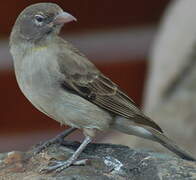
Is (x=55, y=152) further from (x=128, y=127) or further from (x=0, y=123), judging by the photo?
(x=0, y=123)

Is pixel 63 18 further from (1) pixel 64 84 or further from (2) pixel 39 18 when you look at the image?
(1) pixel 64 84

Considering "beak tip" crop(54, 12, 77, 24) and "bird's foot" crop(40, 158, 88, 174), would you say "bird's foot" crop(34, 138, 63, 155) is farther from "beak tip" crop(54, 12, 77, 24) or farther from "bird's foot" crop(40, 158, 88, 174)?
"beak tip" crop(54, 12, 77, 24)

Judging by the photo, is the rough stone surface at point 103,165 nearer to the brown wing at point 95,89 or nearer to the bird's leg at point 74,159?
the bird's leg at point 74,159

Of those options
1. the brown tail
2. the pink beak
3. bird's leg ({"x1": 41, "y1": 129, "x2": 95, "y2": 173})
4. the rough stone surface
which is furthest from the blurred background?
the rough stone surface

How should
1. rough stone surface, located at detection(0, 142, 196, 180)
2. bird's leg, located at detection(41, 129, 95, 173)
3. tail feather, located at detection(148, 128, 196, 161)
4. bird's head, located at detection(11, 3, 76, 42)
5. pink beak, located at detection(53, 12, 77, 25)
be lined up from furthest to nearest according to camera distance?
1. tail feather, located at detection(148, 128, 196, 161)
2. bird's head, located at detection(11, 3, 76, 42)
3. pink beak, located at detection(53, 12, 77, 25)
4. bird's leg, located at detection(41, 129, 95, 173)
5. rough stone surface, located at detection(0, 142, 196, 180)

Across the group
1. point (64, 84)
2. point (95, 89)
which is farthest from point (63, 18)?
point (95, 89)

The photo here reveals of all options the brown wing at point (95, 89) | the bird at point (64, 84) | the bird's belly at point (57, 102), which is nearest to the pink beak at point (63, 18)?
the bird at point (64, 84)
